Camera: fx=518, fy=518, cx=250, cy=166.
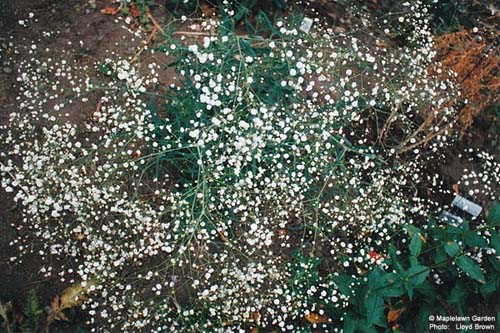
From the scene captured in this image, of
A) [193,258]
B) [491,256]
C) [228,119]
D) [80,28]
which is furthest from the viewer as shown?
[80,28]

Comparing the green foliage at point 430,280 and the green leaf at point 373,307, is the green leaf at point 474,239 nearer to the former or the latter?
the green foliage at point 430,280

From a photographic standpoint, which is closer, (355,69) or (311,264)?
(311,264)

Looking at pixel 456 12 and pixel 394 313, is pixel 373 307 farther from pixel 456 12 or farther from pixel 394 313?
pixel 456 12

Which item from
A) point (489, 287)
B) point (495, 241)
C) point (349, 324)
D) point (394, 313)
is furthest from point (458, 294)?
point (349, 324)

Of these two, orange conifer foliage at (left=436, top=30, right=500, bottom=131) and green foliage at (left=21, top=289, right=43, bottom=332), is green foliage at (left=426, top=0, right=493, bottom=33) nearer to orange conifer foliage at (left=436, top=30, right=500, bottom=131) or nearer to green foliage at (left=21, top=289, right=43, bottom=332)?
orange conifer foliage at (left=436, top=30, right=500, bottom=131)

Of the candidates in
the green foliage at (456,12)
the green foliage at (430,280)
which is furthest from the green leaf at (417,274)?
the green foliage at (456,12)

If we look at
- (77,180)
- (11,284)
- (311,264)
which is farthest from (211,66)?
(11,284)

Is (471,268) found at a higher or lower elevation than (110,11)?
lower

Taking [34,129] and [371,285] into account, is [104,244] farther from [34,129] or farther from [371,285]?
[371,285]
